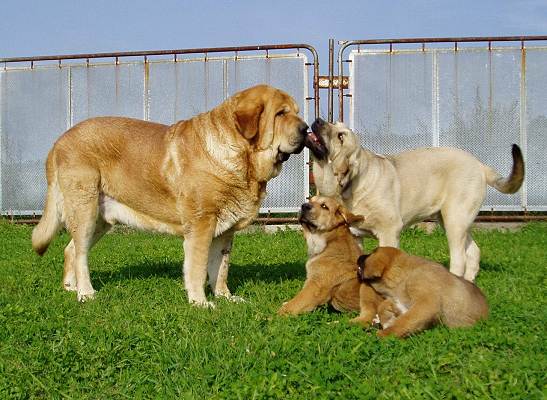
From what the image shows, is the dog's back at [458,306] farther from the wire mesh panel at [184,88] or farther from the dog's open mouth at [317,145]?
the wire mesh panel at [184,88]

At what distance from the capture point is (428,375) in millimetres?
4273

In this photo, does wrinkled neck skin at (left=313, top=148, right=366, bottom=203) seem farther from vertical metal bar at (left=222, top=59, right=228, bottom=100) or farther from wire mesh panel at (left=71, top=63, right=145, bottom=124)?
wire mesh panel at (left=71, top=63, right=145, bottom=124)

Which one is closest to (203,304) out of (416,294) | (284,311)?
(284,311)

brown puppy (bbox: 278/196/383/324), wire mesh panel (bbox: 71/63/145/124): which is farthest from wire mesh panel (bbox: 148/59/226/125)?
brown puppy (bbox: 278/196/383/324)

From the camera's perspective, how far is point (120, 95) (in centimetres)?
1348

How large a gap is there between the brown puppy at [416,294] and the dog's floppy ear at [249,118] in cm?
163

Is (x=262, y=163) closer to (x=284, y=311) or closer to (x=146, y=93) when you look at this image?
(x=284, y=311)

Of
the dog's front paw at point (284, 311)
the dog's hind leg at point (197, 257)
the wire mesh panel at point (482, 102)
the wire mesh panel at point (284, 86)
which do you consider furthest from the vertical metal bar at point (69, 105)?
the dog's front paw at point (284, 311)

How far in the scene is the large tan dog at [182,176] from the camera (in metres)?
6.38

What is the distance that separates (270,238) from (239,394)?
24.7 ft

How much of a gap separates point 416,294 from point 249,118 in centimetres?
223

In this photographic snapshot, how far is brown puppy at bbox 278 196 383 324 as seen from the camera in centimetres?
560

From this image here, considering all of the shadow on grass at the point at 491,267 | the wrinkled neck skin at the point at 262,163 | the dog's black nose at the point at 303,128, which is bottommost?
the shadow on grass at the point at 491,267

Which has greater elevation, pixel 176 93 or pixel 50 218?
pixel 176 93
